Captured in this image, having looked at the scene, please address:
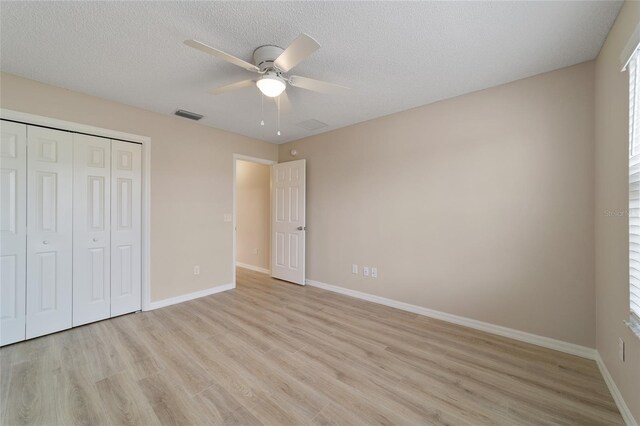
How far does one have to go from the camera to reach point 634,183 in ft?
4.74

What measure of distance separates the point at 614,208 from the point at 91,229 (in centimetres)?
475

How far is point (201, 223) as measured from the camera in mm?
3791

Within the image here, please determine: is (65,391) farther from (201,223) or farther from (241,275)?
(241,275)

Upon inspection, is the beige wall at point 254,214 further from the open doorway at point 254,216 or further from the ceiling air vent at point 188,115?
the ceiling air vent at point 188,115

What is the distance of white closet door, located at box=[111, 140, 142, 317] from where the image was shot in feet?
9.86

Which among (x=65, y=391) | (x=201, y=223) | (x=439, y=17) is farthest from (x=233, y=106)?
(x=65, y=391)

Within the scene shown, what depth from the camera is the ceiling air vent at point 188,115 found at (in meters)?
3.28

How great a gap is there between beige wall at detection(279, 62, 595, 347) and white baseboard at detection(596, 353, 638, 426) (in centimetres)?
27

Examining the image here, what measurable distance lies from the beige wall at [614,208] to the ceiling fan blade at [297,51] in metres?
1.78

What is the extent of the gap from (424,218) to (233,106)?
273 centimetres

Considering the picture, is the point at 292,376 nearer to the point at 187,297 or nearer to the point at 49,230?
the point at 187,297

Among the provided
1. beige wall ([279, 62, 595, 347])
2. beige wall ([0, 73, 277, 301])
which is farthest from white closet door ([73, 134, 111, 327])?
beige wall ([279, 62, 595, 347])

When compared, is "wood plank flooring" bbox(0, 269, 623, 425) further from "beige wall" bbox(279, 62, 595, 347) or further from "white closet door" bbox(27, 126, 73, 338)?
"beige wall" bbox(279, 62, 595, 347)

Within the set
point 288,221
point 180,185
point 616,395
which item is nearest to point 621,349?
point 616,395
